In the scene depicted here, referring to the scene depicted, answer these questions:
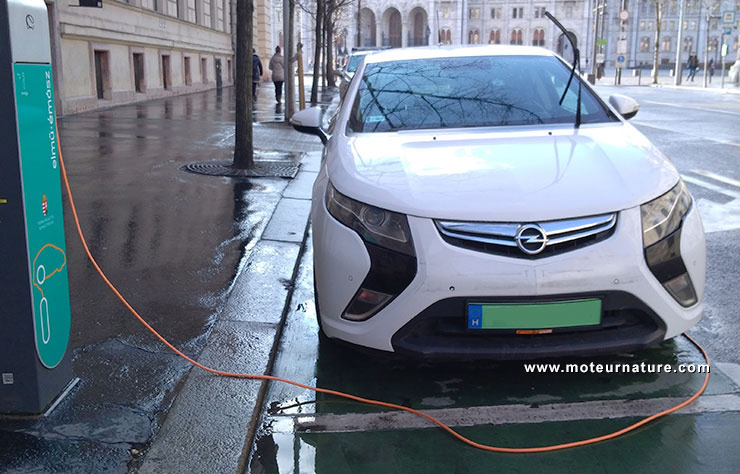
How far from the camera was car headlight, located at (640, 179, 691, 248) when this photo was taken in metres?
3.34

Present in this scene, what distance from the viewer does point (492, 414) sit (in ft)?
10.9

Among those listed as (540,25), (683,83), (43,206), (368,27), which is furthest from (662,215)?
(368,27)

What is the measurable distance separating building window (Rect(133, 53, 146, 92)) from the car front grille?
2383 centimetres

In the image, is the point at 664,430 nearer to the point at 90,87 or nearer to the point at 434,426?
the point at 434,426

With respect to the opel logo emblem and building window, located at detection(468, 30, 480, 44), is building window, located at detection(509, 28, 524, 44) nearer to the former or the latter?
building window, located at detection(468, 30, 480, 44)

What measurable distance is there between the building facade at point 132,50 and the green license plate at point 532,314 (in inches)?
672

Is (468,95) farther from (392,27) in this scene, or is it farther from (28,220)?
(392,27)

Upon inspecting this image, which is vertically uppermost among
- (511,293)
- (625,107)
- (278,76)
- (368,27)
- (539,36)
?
(368,27)

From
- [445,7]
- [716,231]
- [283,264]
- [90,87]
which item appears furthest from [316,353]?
[445,7]

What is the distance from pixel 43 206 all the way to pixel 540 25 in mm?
122033

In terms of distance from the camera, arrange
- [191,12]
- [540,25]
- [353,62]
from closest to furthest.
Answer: [353,62]
[191,12]
[540,25]

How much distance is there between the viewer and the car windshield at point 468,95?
4.57 m

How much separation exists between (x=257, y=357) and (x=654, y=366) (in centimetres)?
196

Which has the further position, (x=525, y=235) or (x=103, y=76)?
(x=103, y=76)
